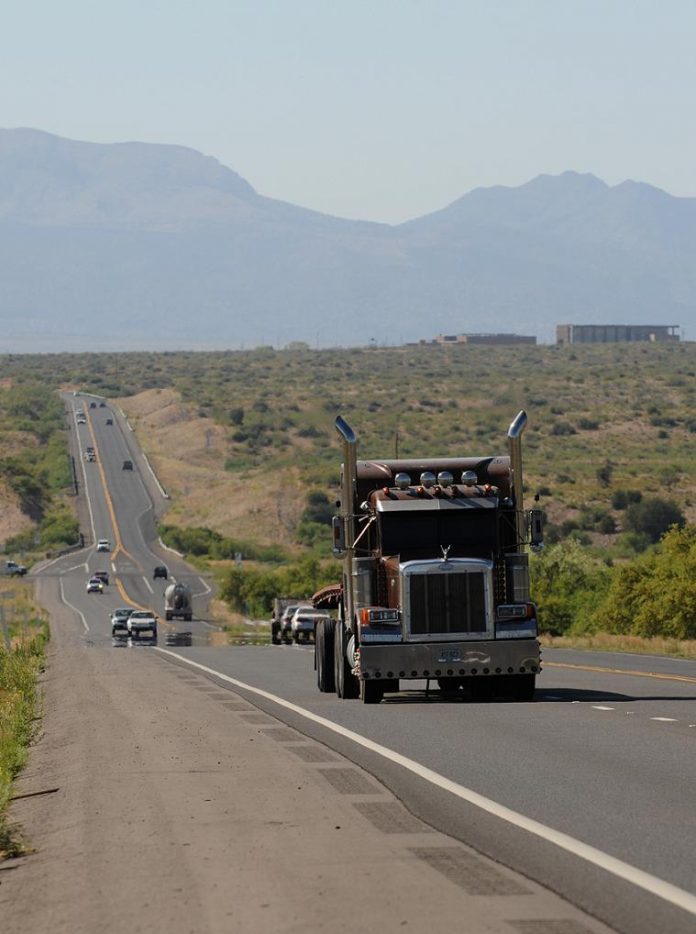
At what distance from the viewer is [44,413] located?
618 feet

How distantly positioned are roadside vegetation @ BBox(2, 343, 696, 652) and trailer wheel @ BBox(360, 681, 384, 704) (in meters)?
24.2

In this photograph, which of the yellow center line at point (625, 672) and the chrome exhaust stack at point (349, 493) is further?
the yellow center line at point (625, 672)

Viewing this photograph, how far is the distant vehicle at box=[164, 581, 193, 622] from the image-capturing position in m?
88.4

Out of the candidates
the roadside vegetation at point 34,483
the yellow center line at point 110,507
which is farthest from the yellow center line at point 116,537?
the roadside vegetation at point 34,483

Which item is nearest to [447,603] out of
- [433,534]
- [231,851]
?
[433,534]

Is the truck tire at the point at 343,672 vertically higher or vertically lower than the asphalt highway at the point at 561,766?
higher

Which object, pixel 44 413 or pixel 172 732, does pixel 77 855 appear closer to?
pixel 172 732

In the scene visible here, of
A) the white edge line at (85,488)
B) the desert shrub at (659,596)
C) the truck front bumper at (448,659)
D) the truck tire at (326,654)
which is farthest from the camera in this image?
the white edge line at (85,488)

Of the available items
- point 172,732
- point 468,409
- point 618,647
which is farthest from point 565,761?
point 468,409

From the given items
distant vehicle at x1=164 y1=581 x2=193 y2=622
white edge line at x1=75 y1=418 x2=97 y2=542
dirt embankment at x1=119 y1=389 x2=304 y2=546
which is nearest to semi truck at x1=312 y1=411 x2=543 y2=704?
distant vehicle at x1=164 y1=581 x2=193 y2=622

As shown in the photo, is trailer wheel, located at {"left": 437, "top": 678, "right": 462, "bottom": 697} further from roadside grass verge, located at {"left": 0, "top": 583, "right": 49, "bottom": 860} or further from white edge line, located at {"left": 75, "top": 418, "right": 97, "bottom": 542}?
white edge line, located at {"left": 75, "top": 418, "right": 97, "bottom": 542}

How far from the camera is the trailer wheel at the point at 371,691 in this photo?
2373 centimetres

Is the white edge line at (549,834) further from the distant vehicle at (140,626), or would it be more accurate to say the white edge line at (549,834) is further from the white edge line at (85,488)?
the white edge line at (85,488)

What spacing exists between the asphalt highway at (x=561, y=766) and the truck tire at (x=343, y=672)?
9.7 inches
